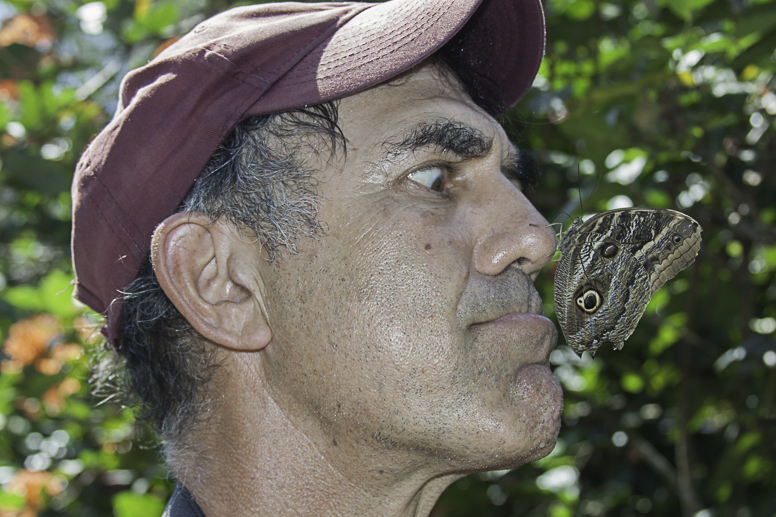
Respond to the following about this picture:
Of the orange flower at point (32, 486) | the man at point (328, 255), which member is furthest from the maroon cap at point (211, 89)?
the orange flower at point (32, 486)

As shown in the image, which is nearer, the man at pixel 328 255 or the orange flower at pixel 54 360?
the man at pixel 328 255

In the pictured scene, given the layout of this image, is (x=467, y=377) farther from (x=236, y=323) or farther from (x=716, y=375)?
(x=716, y=375)

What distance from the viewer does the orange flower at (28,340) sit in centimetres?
286

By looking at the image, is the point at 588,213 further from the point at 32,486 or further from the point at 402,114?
the point at 32,486

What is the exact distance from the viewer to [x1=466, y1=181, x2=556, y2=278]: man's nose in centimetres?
126

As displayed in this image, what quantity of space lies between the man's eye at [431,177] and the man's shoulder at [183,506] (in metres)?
0.79

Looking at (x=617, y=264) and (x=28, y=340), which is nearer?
(x=617, y=264)

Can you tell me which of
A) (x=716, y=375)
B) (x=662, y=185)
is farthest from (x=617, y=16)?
(x=716, y=375)

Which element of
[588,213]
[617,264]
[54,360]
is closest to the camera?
[617,264]

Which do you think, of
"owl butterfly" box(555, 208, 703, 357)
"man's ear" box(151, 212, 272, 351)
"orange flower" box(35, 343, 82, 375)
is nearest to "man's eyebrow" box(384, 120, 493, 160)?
"owl butterfly" box(555, 208, 703, 357)

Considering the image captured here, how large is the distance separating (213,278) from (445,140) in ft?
1.74

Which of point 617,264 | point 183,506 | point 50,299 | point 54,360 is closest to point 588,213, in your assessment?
point 617,264

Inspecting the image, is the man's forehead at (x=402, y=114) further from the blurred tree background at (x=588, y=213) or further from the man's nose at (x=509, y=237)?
the blurred tree background at (x=588, y=213)

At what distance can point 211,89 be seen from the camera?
50.2 inches
